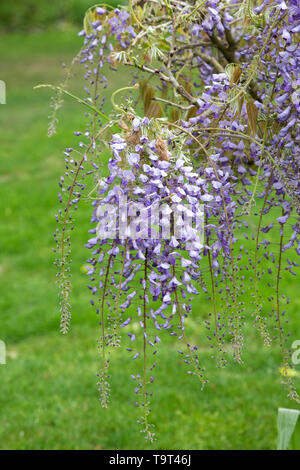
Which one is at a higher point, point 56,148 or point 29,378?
point 56,148

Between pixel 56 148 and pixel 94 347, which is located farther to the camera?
pixel 56 148

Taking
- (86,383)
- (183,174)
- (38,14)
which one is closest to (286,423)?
(183,174)

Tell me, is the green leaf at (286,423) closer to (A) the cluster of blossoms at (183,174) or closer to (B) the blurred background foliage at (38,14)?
(A) the cluster of blossoms at (183,174)

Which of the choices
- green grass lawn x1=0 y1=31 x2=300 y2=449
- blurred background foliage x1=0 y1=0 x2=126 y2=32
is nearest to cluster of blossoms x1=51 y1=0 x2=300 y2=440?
green grass lawn x1=0 y1=31 x2=300 y2=449

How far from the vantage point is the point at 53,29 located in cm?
1997

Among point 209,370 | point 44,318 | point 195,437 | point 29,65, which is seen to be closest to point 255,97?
point 195,437

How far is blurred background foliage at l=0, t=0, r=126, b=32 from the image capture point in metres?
17.6

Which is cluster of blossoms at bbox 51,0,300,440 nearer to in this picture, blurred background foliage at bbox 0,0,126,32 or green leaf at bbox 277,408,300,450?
green leaf at bbox 277,408,300,450

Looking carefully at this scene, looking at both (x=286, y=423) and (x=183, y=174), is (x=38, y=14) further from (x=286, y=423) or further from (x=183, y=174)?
(x=183, y=174)

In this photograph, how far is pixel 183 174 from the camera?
124 centimetres

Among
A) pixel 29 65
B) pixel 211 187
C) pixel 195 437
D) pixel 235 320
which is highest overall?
pixel 29 65

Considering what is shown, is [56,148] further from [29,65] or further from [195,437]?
[29,65]

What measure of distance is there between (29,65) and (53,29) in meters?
5.94

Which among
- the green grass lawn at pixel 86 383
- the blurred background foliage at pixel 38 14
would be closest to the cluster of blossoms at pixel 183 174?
the green grass lawn at pixel 86 383
